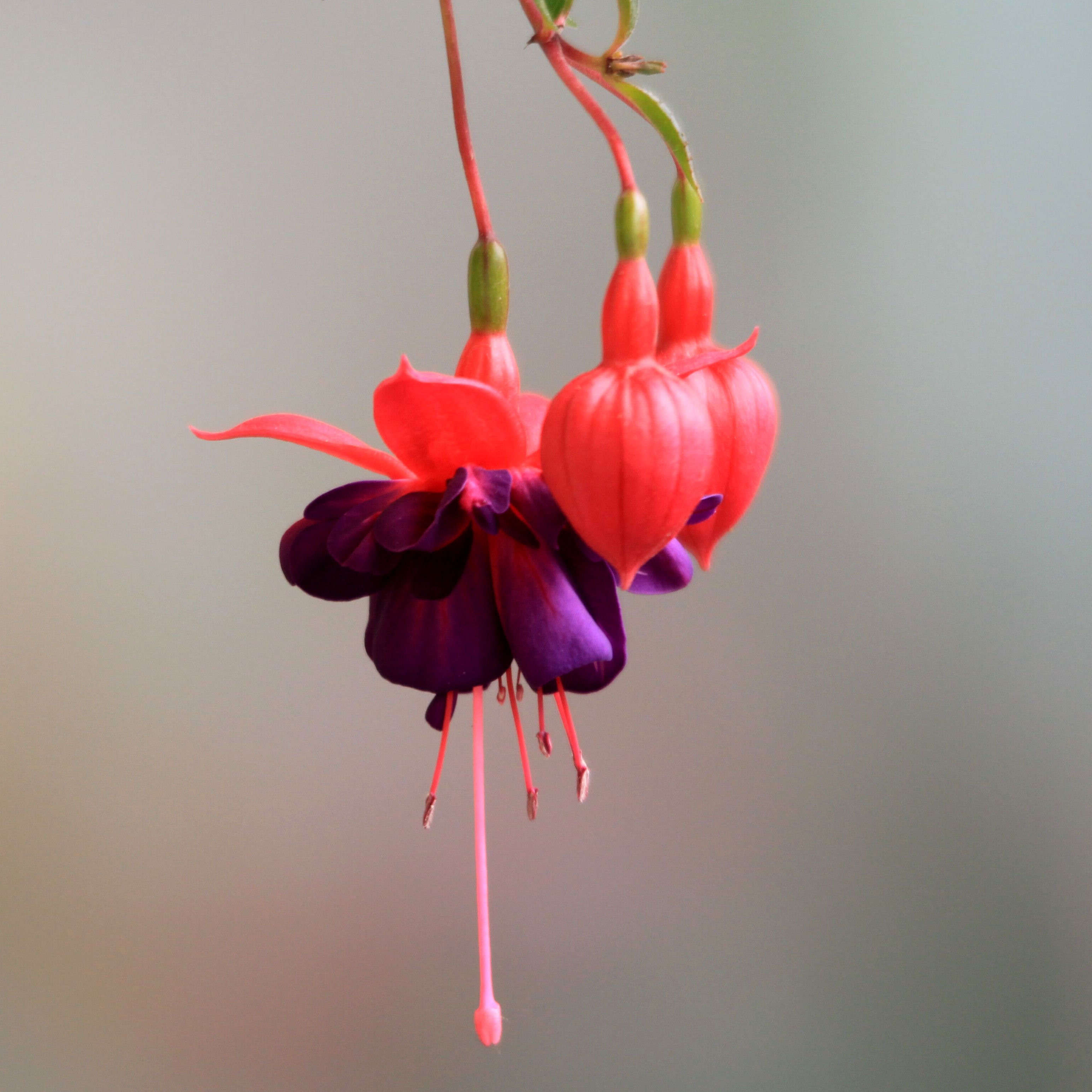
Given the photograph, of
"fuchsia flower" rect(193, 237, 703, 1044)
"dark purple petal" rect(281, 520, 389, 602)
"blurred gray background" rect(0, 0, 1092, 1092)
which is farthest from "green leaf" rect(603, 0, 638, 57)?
"blurred gray background" rect(0, 0, 1092, 1092)

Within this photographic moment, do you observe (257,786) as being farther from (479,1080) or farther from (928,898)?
(928,898)

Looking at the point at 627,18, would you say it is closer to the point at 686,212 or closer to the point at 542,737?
the point at 686,212

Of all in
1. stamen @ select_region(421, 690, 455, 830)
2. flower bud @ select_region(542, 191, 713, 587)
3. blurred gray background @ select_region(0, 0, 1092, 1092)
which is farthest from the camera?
blurred gray background @ select_region(0, 0, 1092, 1092)

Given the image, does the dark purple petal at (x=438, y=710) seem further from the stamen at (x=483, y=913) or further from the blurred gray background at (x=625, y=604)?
the blurred gray background at (x=625, y=604)

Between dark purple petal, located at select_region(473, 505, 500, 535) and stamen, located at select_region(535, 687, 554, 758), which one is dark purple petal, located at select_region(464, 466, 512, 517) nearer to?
dark purple petal, located at select_region(473, 505, 500, 535)

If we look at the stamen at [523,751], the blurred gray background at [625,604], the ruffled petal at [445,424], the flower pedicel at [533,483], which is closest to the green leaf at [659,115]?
the flower pedicel at [533,483]

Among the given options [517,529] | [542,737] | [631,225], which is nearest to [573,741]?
[542,737]
